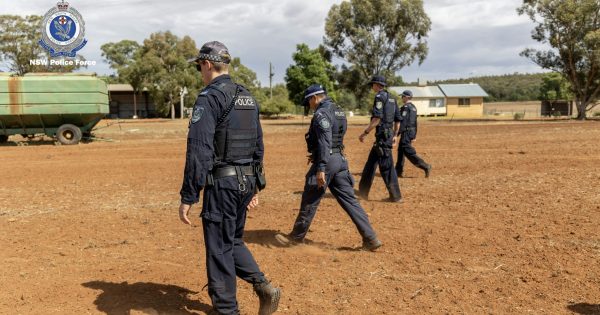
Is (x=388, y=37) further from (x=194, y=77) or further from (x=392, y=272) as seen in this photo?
(x=392, y=272)

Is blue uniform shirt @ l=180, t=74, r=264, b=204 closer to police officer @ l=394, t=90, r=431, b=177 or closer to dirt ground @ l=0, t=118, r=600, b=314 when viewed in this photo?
dirt ground @ l=0, t=118, r=600, b=314

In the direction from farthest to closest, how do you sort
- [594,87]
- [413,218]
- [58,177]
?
[594,87], [58,177], [413,218]

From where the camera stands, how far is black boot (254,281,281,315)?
14.1 ft

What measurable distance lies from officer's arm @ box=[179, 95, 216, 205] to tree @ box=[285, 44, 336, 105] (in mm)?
54789

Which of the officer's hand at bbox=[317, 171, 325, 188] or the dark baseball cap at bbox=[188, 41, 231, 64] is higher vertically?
the dark baseball cap at bbox=[188, 41, 231, 64]

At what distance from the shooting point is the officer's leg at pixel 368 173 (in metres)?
9.03

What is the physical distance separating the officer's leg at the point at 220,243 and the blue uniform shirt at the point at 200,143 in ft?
0.64

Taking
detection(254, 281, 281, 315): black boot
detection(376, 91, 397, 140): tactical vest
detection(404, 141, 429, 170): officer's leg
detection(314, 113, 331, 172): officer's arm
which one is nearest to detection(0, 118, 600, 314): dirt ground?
detection(254, 281, 281, 315): black boot

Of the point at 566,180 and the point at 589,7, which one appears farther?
the point at 589,7

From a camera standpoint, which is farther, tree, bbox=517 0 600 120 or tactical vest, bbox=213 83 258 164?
tree, bbox=517 0 600 120

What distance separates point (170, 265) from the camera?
5.66 meters

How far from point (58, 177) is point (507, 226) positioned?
9.73 meters

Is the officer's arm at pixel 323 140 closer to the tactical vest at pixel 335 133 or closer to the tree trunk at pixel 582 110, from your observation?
the tactical vest at pixel 335 133

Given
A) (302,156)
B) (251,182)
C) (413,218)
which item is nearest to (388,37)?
(302,156)
